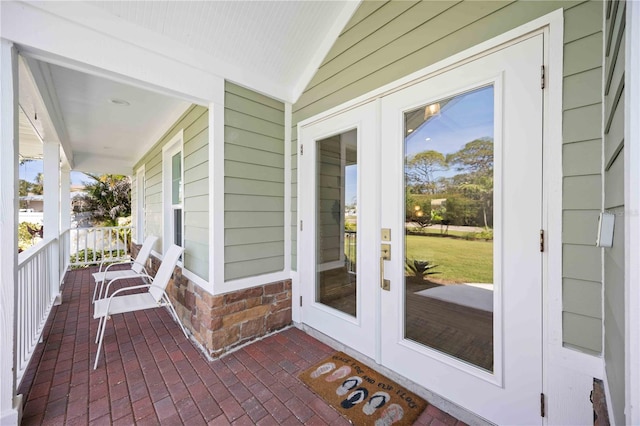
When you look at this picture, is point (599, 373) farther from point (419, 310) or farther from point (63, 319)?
point (63, 319)

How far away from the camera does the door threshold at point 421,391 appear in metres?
1.62

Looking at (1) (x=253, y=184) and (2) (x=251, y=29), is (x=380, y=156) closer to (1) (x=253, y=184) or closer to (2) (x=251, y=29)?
(1) (x=253, y=184)

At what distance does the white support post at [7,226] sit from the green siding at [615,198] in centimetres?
289

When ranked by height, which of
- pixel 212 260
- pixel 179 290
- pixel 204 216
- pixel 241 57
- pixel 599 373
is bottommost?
pixel 179 290

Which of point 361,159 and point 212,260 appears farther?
point 212,260

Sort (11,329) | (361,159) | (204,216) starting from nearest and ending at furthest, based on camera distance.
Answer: (11,329)
(361,159)
(204,216)

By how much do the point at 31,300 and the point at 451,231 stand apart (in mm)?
3794

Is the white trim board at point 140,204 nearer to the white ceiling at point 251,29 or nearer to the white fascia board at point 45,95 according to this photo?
the white fascia board at point 45,95

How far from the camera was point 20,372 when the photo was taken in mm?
1911

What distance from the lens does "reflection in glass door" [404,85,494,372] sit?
159 centimetres

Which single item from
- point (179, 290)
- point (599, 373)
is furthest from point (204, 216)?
point (599, 373)

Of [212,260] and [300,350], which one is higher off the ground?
[212,260]

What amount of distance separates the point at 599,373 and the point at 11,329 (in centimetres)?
322

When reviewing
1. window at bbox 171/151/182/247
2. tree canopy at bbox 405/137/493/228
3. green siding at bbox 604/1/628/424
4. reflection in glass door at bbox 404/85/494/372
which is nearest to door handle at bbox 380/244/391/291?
reflection in glass door at bbox 404/85/494/372
